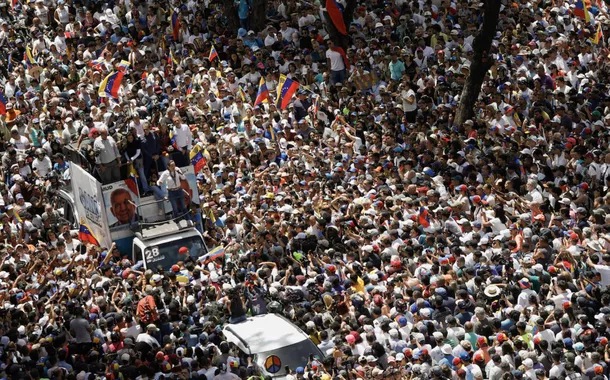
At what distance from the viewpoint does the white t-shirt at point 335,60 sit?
32.9 m

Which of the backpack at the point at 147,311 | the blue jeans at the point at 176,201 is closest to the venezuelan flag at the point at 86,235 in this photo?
the blue jeans at the point at 176,201

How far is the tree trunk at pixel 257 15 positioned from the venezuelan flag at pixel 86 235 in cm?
958

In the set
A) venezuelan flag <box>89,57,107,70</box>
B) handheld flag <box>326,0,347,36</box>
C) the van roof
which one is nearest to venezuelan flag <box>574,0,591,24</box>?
handheld flag <box>326,0,347,36</box>

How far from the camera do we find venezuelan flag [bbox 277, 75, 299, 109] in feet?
103

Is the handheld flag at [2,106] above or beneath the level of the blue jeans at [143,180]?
above

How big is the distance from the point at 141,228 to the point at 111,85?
640 cm

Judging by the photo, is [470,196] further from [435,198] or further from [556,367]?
[556,367]

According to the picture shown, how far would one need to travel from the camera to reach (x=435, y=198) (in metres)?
→ 26.1

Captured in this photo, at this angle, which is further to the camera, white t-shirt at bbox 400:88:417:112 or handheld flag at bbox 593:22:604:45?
handheld flag at bbox 593:22:604:45

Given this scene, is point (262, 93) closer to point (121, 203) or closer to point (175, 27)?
point (175, 27)

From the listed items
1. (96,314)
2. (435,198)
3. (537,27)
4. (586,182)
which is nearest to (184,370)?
(96,314)

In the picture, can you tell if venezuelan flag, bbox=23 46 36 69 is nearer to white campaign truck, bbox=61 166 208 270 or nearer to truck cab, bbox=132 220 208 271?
white campaign truck, bbox=61 166 208 270

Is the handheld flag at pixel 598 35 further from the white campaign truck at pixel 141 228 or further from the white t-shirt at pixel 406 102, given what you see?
the white campaign truck at pixel 141 228

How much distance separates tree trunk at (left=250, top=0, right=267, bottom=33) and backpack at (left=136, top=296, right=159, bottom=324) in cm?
1345
